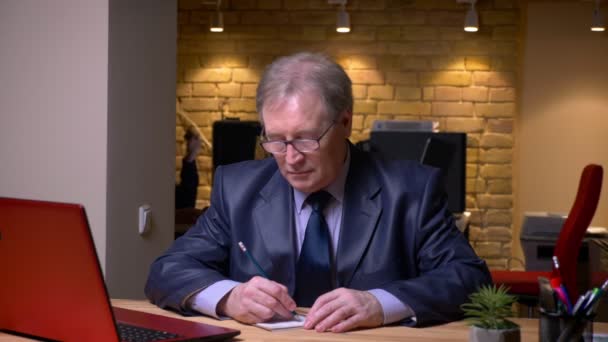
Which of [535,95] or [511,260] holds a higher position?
[535,95]

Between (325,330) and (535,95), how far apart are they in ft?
19.8

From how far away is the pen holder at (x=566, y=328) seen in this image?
1365mm

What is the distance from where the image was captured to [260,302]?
177 cm

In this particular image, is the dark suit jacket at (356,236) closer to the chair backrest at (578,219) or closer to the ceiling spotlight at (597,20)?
the chair backrest at (578,219)

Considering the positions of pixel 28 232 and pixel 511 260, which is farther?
pixel 511 260

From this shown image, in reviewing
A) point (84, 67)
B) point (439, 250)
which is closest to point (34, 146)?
point (84, 67)

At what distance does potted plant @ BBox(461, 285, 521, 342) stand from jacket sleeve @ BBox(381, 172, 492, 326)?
0.40 m

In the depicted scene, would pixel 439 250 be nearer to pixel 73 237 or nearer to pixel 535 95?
pixel 73 237

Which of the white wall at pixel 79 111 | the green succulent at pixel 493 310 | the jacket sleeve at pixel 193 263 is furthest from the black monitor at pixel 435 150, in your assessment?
the green succulent at pixel 493 310

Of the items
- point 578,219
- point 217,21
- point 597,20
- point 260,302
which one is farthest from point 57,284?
point 597,20

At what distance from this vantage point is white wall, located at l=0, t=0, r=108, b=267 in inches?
109

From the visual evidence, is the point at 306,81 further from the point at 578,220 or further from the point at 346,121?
the point at 578,220

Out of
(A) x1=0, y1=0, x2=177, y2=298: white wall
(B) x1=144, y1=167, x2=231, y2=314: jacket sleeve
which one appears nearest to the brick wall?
(A) x1=0, y1=0, x2=177, y2=298: white wall

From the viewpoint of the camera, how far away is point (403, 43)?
7406mm
